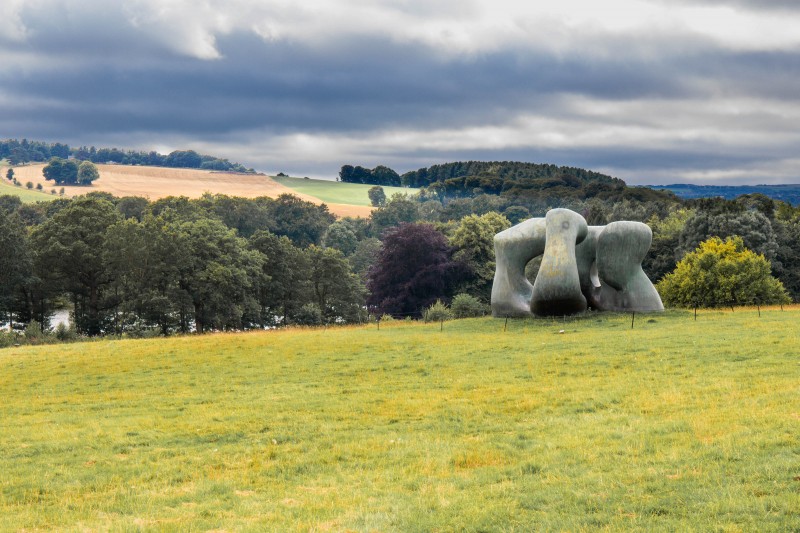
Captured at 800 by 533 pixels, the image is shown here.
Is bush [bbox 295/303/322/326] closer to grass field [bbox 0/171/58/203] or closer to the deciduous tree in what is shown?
the deciduous tree

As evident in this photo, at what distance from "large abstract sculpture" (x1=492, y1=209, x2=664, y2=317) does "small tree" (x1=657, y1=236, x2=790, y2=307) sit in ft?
37.5

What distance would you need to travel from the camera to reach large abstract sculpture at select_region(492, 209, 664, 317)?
44.5 metres

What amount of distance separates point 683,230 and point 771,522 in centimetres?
7696

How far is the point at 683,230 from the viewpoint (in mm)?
82625

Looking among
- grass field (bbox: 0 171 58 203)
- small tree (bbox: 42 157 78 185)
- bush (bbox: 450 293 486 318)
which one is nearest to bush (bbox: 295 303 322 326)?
bush (bbox: 450 293 486 318)

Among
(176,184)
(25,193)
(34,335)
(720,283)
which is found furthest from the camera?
(176,184)

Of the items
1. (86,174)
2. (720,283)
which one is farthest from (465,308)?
(86,174)

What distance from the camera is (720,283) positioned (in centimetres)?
5666

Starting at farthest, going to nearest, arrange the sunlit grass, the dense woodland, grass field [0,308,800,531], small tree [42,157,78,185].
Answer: small tree [42,157,78,185] < the sunlit grass < the dense woodland < grass field [0,308,800,531]

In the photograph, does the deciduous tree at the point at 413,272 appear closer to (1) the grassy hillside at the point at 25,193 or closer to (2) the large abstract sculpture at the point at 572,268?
(2) the large abstract sculpture at the point at 572,268

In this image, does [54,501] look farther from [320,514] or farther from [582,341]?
[582,341]

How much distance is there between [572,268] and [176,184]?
140538 mm

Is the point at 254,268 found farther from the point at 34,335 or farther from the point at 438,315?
the point at 438,315

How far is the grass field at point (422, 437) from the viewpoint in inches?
479
